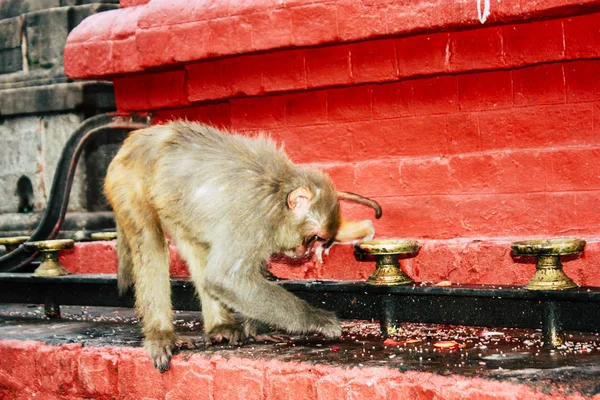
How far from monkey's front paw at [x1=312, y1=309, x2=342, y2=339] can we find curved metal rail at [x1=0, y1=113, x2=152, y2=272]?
7.67 ft

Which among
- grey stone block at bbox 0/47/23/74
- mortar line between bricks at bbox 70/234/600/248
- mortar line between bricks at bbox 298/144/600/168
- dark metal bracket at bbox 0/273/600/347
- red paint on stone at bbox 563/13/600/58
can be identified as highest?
grey stone block at bbox 0/47/23/74

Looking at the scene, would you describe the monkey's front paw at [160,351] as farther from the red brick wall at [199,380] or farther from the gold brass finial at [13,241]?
the gold brass finial at [13,241]

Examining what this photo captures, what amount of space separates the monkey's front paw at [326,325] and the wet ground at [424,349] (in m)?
0.06

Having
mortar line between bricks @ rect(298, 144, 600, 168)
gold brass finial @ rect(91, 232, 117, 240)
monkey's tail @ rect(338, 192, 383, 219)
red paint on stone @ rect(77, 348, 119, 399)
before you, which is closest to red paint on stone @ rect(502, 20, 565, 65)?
mortar line between bricks @ rect(298, 144, 600, 168)

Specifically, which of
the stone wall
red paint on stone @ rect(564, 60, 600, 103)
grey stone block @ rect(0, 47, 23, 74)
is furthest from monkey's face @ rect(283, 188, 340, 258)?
grey stone block @ rect(0, 47, 23, 74)

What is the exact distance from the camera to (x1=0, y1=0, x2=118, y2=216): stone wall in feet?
21.7

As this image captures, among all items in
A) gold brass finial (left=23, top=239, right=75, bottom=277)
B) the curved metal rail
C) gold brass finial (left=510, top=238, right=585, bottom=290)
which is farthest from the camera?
the curved metal rail

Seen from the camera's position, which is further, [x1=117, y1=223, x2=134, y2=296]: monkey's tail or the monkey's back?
[x1=117, y1=223, x2=134, y2=296]: monkey's tail

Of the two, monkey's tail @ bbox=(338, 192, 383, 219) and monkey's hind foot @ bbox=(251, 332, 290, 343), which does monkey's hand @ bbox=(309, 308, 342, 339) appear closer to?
monkey's hind foot @ bbox=(251, 332, 290, 343)

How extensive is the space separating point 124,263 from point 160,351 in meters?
0.75

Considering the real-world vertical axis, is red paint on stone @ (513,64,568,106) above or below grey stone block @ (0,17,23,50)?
below

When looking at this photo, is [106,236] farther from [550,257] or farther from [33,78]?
[550,257]

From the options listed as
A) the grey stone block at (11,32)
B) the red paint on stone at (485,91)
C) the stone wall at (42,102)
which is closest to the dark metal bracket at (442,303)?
the red paint on stone at (485,91)

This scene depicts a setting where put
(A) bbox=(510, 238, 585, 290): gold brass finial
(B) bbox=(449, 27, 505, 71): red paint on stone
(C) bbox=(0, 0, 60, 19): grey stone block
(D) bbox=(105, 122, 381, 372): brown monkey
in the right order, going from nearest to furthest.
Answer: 1. (A) bbox=(510, 238, 585, 290): gold brass finial
2. (D) bbox=(105, 122, 381, 372): brown monkey
3. (B) bbox=(449, 27, 505, 71): red paint on stone
4. (C) bbox=(0, 0, 60, 19): grey stone block
